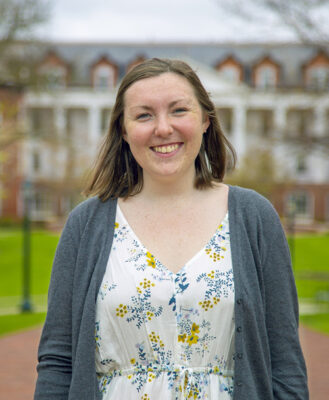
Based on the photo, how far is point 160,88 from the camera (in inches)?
80.2

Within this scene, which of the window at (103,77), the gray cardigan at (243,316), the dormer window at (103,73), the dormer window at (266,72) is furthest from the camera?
the window at (103,77)

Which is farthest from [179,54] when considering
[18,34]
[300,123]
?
[300,123]

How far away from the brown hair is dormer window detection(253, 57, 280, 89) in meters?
44.4

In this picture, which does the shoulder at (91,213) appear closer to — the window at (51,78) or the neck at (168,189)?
the neck at (168,189)

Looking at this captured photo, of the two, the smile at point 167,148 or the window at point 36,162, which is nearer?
the smile at point 167,148

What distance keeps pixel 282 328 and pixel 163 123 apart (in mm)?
765

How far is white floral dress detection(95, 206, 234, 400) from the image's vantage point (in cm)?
193

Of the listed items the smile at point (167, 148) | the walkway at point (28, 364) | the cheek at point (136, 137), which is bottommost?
the walkway at point (28, 364)

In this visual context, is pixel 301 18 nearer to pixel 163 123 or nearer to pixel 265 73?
pixel 163 123

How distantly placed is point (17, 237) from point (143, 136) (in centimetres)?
3183

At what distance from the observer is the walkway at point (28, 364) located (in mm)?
6922

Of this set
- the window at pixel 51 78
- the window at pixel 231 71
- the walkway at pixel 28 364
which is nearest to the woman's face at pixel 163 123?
the walkway at pixel 28 364

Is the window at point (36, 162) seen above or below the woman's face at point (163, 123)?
below

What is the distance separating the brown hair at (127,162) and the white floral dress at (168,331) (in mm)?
371
